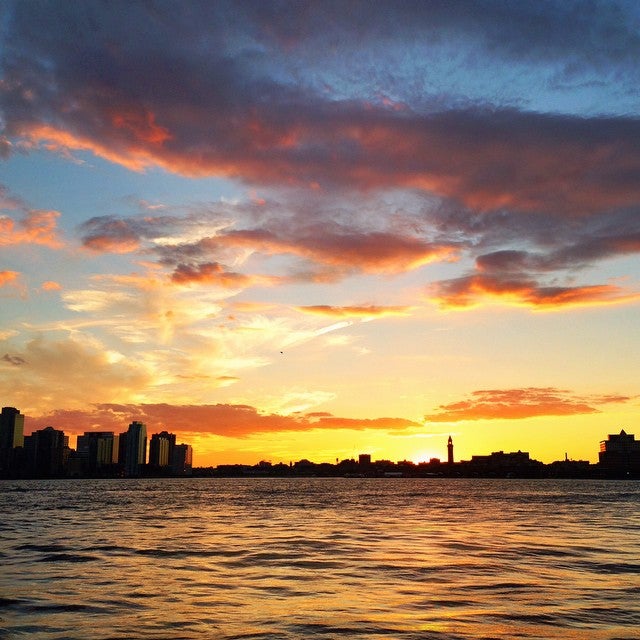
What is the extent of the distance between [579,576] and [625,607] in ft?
28.3

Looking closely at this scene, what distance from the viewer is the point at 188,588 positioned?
31109 mm

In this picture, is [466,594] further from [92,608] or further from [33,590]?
[33,590]

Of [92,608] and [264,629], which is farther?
[92,608]

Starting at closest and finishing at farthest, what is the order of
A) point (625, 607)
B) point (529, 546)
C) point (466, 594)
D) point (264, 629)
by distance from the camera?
point (264, 629)
point (625, 607)
point (466, 594)
point (529, 546)

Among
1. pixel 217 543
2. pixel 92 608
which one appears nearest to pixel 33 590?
pixel 92 608

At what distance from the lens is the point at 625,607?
86.7ft

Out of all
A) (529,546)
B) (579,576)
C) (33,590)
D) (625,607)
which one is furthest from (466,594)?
(529,546)

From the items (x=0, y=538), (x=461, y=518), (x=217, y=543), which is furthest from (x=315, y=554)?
(x=461, y=518)

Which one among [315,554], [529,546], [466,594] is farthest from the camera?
[529,546]

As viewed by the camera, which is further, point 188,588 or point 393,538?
point 393,538

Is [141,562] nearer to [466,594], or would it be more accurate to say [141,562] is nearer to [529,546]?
[466,594]

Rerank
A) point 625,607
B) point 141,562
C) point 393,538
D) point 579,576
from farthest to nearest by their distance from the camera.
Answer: point 393,538 → point 141,562 → point 579,576 → point 625,607

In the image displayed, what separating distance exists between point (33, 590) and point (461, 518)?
62928 mm

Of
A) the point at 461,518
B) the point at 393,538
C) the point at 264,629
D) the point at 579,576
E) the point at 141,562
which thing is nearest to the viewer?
the point at 264,629
